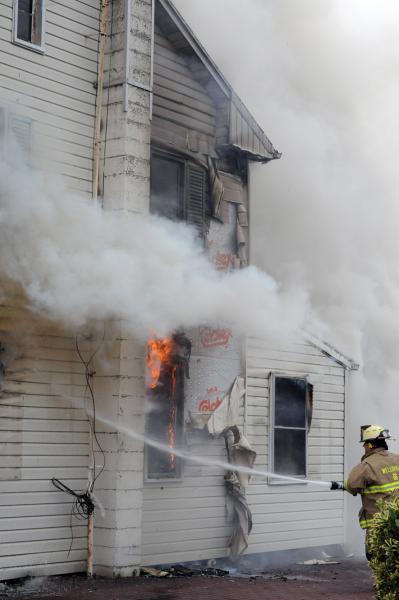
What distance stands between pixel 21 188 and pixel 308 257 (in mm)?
8045

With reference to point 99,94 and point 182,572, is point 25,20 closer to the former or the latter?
point 99,94

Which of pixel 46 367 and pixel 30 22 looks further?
pixel 30 22

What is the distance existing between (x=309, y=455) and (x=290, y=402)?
855mm

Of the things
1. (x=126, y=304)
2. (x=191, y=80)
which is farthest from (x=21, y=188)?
(x=191, y=80)

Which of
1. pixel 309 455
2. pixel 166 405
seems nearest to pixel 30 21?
pixel 166 405

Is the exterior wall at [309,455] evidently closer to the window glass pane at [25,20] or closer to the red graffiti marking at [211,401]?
the red graffiti marking at [211,401]

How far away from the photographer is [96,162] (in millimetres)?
11281

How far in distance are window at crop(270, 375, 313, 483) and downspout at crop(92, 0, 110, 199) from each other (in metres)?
4.11

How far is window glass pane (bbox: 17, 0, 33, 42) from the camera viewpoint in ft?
35.2

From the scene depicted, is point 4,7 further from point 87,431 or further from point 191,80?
point 87,431

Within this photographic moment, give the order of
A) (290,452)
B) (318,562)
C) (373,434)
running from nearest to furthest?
1. (373,434)
2. (318,562)
3. (290,452)

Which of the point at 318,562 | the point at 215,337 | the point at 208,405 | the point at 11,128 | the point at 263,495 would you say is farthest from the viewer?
the point at 263,495

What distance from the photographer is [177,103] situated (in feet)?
41.8

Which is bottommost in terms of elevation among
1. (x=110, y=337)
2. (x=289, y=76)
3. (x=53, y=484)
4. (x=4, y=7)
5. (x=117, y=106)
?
(x=53, y=484)
